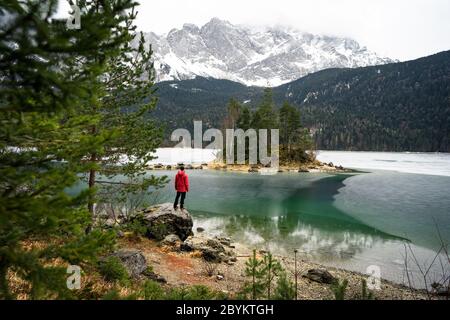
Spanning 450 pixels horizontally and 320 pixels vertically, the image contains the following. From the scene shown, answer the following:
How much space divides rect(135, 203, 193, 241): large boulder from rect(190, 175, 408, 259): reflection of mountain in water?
3727mm

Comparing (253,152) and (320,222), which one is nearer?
(320,222)

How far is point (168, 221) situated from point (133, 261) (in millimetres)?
6314

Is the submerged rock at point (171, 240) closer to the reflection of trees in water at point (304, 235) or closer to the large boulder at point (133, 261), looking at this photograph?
the reflection of trees in water at point (304, 235)

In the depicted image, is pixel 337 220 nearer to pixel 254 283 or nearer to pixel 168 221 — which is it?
pixel 168 221

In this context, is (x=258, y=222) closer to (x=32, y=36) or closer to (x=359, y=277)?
(x=359, y=277)

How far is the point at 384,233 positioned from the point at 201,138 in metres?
158

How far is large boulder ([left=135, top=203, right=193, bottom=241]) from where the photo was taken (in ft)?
54.3

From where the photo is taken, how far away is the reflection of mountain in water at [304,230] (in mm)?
17766

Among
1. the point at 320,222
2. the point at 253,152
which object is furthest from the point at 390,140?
the point at 320,222

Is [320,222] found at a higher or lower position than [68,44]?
lower

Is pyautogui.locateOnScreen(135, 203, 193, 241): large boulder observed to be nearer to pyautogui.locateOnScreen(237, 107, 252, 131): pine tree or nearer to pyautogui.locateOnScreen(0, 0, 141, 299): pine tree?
pyautogui.locateOnScreen(0, 0, 141, 299): pine tree

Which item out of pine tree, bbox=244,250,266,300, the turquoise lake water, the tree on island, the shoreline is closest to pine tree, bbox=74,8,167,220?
pine tree, bbox=244,250,266,300
